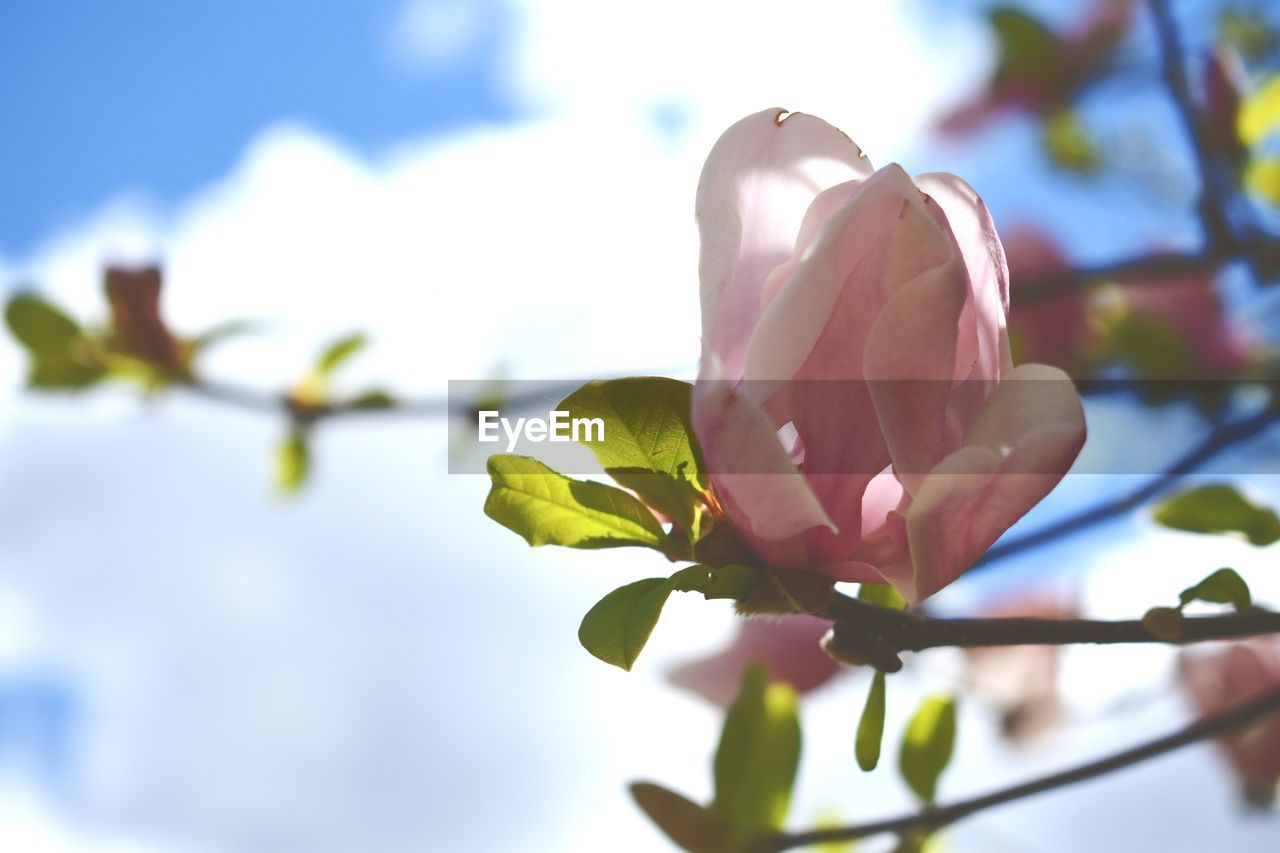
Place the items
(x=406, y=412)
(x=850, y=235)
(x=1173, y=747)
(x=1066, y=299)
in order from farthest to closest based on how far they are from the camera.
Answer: (x=1066, y=299), (x=406, y=412), (x=1173, y=747), (x=850, y=235)

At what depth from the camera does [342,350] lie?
1496 mm

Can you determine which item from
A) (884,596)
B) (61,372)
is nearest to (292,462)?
(61,372)

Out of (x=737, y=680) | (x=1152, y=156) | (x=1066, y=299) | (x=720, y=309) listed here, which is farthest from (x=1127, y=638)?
(x=1152, y=156)

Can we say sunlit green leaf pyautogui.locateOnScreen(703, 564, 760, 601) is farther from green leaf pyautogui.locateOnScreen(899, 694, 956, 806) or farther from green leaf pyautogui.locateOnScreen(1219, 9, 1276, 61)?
green leaf pyautogui.locateOnScreen(1219, 9, 1276, 61)

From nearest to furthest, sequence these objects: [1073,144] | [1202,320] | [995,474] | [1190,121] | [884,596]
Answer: [995,474] → [884,596] → [1190,121] → [1202,320] → [1073,144]

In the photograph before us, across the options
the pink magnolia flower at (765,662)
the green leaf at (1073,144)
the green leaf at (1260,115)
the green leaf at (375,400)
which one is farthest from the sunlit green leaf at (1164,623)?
the green leaf at (1073,144)

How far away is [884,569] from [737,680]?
0.43 m

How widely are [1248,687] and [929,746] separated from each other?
799 mm

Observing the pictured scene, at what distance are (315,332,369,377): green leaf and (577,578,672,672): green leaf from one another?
3.80ft

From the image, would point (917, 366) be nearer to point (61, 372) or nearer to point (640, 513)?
point (640, 513)

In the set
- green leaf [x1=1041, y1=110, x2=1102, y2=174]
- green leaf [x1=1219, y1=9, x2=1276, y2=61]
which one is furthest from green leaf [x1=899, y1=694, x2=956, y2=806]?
green leaf [x1=1219, y1=9, x2=1276, y2=61]

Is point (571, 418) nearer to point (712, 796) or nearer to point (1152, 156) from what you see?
point (712, 796)

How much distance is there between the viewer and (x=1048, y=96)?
5.42 feet

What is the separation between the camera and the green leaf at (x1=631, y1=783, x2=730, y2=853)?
0.52 m
